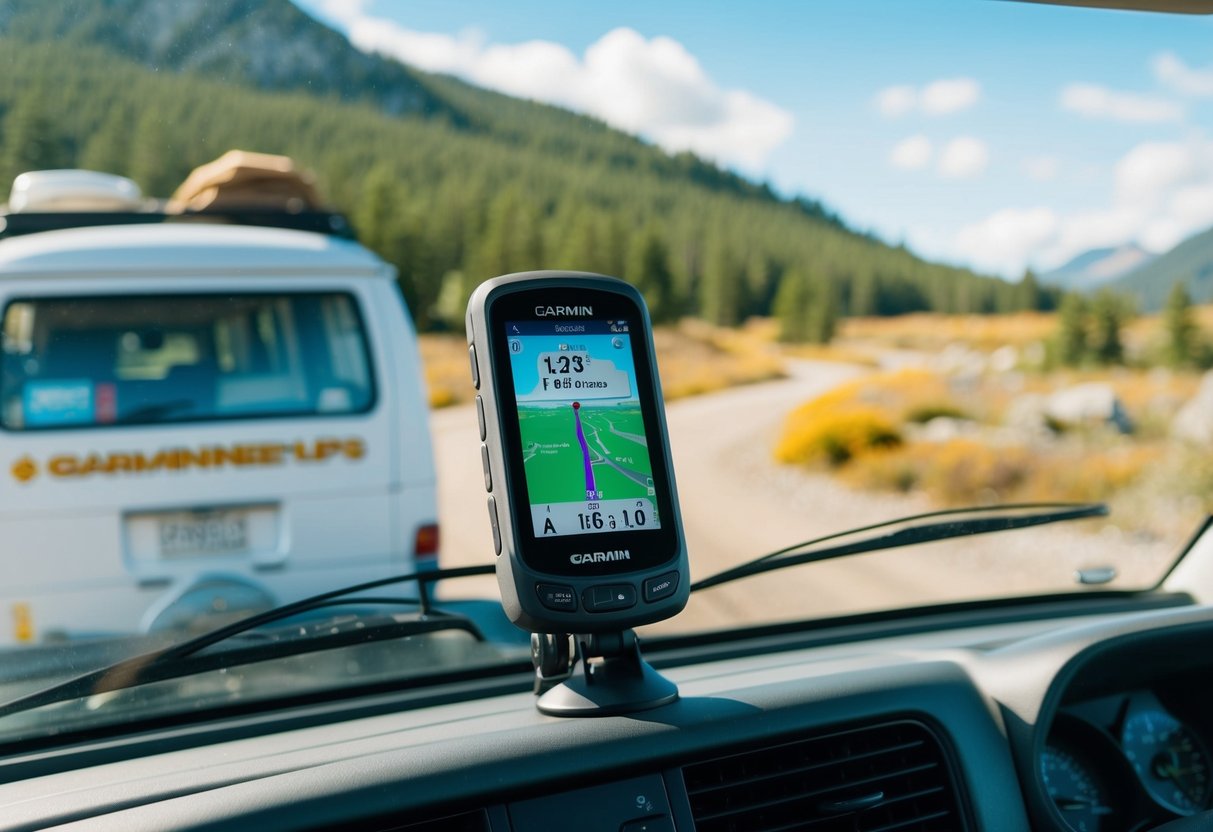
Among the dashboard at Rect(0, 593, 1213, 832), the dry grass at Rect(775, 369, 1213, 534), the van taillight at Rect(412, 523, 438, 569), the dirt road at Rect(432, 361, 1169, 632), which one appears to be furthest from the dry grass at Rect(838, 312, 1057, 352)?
the dashboard at Rect(0, 593, 1213, 832)

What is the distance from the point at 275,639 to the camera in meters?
2.14

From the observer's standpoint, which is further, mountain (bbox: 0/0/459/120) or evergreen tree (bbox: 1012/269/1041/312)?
evergreen tree (bbox: 1012/269/1041/312)

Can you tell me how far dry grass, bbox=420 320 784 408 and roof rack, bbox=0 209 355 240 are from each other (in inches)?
23.5

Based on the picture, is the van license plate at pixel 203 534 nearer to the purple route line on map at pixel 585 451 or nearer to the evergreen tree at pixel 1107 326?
the purple route line on map at pixel 585 451

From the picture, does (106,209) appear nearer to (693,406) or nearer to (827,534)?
(827,534)

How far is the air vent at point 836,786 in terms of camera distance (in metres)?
1.93

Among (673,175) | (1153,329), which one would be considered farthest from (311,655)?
(1153,329)

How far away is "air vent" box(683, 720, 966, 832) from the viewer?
193cm

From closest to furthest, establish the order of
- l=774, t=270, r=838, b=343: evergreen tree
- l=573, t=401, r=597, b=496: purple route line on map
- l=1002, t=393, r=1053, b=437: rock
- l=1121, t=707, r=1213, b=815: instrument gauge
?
l=573, t=401, r=597, b=496: purple route line on map < l=1121, t=707, r=1213, b=815: instrument gauge < l=774, t=270, r=838, b=343: evergreen tree < l=1002, t=393, r=1053, b=437: rock

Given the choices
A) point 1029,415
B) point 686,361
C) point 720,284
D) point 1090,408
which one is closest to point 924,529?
point 686,361

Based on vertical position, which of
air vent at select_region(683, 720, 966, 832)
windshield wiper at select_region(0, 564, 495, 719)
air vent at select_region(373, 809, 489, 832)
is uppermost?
windshield wiper at select_region(0, 564, 495, 719)

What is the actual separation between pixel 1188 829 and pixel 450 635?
1418mm

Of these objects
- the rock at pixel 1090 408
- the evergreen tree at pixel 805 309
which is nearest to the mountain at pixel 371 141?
the evergreen tree at pixel 805 309

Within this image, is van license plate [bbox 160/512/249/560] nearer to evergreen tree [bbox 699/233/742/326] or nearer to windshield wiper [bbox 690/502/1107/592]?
windshield wiper [bbox 690/502/1107/592]
